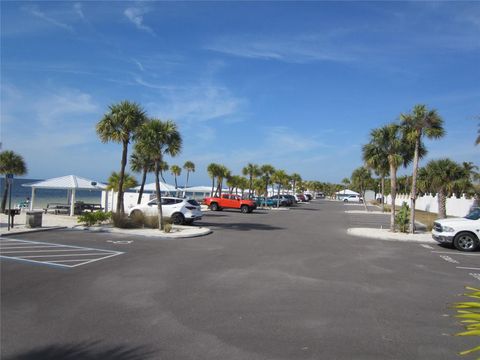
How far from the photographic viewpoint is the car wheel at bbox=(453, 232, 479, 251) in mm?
15879

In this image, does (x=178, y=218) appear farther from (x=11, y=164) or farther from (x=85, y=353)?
(x=85, y=353)

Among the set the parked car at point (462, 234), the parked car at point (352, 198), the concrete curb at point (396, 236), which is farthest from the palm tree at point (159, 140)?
the parked car at point (352, 198)

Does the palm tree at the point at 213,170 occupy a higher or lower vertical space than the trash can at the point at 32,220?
higher

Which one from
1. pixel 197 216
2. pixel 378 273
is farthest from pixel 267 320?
pixel 197 216

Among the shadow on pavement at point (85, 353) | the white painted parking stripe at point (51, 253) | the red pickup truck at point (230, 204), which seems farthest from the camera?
the red pickup truck at point (230, 204)

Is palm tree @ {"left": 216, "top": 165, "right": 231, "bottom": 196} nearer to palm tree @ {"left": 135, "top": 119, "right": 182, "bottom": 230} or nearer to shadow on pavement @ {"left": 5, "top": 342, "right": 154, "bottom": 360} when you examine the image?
palm tree @ {"left": 135, "top": 119, "right": 182, "bottom": 230}

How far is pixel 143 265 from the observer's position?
37.1ft

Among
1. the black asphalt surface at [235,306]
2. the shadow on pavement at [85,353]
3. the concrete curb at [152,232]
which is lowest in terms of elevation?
the shadow on pavement at [85,353]

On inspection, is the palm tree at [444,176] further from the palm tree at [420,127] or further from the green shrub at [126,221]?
the green shrub at [126,221]

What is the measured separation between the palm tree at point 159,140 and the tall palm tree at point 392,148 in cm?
1102

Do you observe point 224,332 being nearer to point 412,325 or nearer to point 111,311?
point 111,311

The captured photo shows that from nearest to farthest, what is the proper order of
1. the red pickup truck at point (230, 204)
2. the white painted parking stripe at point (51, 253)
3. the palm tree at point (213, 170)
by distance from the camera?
1. the white painted parking stripe at point (51, 253)
2. the red pickup truck at point (230, 204)
3. the palm tree at point (213, 170)

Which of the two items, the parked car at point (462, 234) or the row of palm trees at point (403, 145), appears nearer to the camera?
the parked car at point (462, 234)

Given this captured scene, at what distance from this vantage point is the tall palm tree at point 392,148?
872 inches
